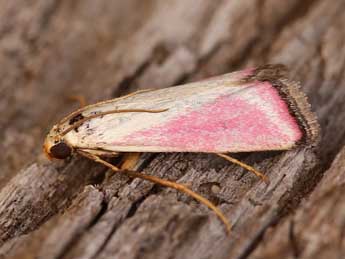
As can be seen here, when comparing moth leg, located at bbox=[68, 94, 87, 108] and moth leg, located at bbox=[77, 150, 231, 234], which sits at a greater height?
moth leg, located at bbox=[68, 94, 87, 108]

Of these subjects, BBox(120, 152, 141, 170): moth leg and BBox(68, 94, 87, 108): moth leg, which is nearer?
BBox(120, 152, 141, 170): moth leg

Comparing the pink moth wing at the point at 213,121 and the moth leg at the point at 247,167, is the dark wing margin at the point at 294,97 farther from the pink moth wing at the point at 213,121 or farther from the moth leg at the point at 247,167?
the moth leg at the point at 247,167

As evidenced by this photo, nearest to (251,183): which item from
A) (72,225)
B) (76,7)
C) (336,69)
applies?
(72,225)

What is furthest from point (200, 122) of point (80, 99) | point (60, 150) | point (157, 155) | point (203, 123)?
point (80, 99)

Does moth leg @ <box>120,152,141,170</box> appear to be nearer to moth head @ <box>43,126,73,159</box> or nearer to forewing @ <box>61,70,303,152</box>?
forewing @ <box>61,70,303,152</box>

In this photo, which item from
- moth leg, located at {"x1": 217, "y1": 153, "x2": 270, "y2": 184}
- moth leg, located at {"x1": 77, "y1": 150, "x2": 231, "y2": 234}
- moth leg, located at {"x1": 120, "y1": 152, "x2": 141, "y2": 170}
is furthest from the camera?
moth leg, located at {"x1": 120, "y1": 152, "x2": 141, "y2": 170}

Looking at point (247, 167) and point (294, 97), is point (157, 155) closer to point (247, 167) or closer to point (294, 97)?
point (247, 167)

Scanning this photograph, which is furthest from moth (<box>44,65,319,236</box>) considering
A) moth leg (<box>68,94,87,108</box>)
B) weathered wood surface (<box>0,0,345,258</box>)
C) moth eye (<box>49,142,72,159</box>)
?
moth leg (<box>68,94,87,108</box>)

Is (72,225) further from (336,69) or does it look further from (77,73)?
(336,69)
